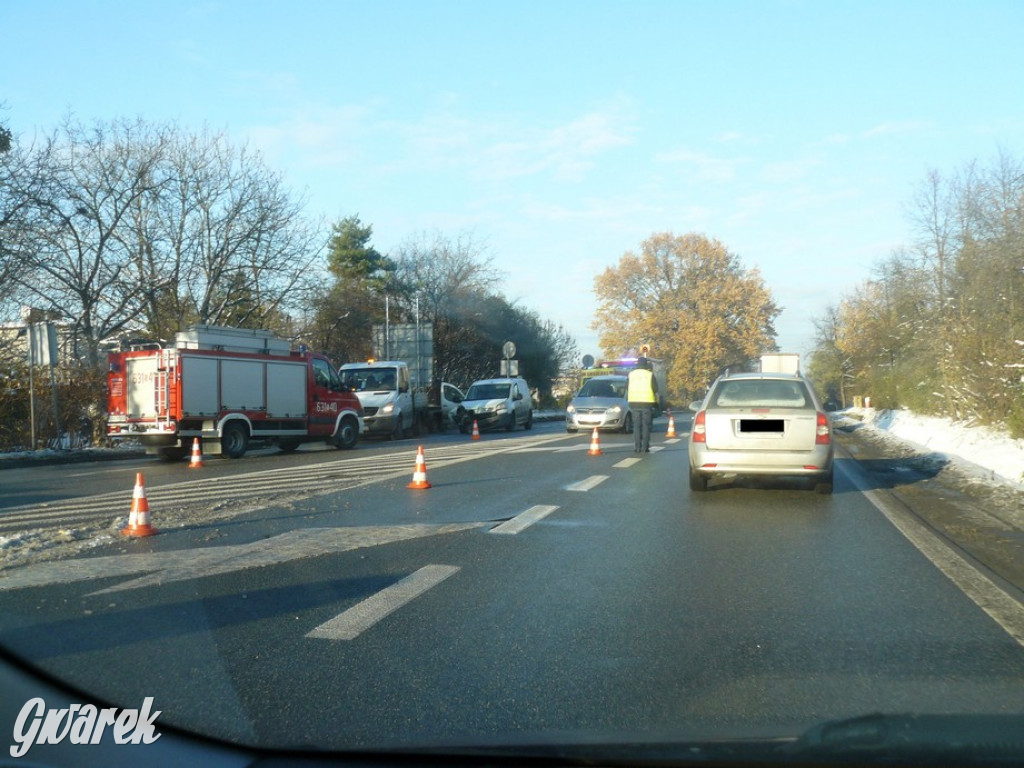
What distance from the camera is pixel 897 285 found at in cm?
4012

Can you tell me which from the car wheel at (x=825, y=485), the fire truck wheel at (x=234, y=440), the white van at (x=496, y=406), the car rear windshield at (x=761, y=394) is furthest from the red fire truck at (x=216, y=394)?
the car wheel at (x=825, y=485)

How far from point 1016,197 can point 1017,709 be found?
74.9 feet

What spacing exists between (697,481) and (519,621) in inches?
270

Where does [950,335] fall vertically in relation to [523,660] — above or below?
above

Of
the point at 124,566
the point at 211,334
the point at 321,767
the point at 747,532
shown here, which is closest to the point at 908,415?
the point at 211,334

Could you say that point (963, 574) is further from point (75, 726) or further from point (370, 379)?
point (370, 379)

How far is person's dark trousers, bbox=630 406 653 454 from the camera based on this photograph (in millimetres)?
19031

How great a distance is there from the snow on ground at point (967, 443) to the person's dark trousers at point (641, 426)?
563 centimetres

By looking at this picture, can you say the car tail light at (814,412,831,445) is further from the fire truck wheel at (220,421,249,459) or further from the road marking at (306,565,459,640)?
the fire truck wheel at (220,421,249,459)

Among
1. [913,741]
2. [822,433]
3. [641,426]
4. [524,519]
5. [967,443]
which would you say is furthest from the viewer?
[967,443]

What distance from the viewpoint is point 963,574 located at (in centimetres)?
723

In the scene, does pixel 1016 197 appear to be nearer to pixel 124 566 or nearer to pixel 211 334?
pixel 211 334

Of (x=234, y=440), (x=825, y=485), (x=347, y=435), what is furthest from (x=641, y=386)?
(x=234, y=440)

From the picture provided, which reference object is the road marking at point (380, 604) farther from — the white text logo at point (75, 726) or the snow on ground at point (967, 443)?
the snow on ground at point (967, 443)
